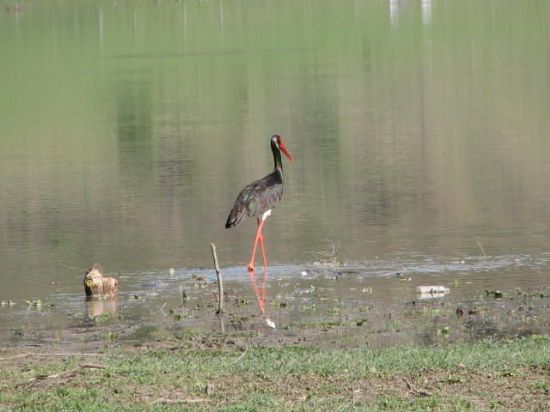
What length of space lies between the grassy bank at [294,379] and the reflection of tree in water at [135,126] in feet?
59.6

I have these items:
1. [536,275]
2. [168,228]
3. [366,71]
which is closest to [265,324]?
[536,275]

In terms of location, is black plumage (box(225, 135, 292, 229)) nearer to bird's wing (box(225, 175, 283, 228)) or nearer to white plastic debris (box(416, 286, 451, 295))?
bird's wing (box(225, 175, 283, 228))

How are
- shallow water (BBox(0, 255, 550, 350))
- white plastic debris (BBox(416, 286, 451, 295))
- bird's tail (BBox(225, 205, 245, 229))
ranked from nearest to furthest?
1. shallow water (BBox(0, 255, 550, 350))
2. white plastic debris (BBox(416, 286, 451, 295))
3. bird's tail (BBox(225, 205, 245, 229))

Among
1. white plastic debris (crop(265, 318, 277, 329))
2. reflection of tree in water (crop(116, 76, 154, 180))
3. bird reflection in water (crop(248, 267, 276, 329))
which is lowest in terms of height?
white plastic debris (crop(265, 318, 277, 329))

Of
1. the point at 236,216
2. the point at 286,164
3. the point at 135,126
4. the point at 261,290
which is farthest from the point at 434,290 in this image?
the point at 135,126

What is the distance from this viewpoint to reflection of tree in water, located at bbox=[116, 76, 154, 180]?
3228 cm

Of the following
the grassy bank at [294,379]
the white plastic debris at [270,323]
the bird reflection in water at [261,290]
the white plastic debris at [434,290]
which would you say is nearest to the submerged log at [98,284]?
the bird reflection in water at [261,290]

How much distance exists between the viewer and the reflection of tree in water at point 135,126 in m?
32.3

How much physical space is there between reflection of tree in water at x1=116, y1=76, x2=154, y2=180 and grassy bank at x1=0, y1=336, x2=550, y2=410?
18157 millimetres

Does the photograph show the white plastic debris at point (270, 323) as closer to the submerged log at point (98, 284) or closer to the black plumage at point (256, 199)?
the submerged log at point (98, 284)

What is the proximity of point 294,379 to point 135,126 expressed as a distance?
29.3m

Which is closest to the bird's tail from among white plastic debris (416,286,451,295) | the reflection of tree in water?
white plastic debris (416,286,451,295)

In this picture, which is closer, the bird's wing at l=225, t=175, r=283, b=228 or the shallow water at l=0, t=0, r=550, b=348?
the shallow water at l=0, t=0, r=550, b=348

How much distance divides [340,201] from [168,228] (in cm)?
353
